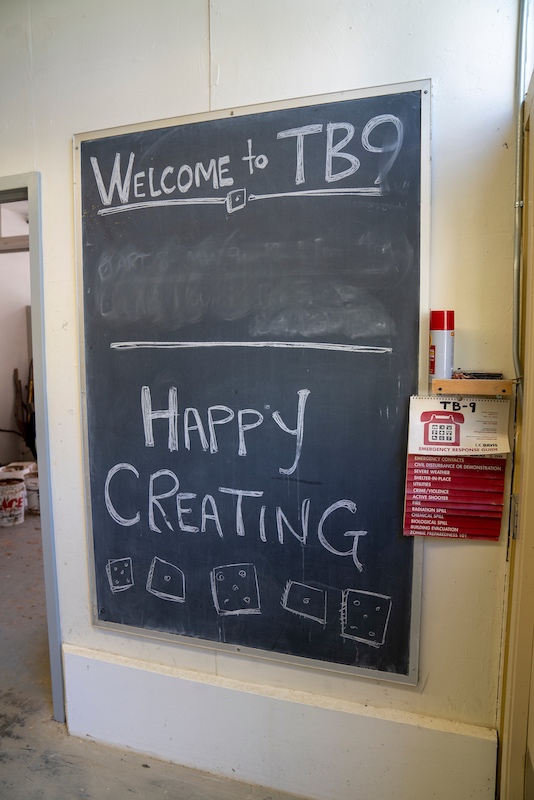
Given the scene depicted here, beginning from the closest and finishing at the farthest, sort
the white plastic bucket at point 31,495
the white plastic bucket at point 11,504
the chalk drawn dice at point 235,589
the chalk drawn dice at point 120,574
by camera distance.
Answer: the chalk drawn dice at point 235,589
the chalk drawn dice at point 120,574
the white plastic bucket at point 11,504
the white plastic bucket at point 31,495

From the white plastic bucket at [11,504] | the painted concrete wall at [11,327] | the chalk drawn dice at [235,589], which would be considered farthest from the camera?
the painted concrete wall at [11,327]

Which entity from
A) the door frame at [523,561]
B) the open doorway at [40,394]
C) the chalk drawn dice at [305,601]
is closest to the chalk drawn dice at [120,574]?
the open doorway at [40,394]

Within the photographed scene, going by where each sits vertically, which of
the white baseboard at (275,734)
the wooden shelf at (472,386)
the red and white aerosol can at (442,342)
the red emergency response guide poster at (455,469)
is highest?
the red and white aerosol can at (442,342)

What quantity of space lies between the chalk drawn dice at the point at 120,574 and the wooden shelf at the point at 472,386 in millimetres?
1237

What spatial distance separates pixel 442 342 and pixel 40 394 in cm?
144

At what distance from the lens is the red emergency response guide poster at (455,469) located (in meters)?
1.38

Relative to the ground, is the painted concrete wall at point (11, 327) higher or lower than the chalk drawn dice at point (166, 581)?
higher

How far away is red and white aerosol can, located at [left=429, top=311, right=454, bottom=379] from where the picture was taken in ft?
4.41

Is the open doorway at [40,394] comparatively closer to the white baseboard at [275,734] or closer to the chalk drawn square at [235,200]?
the white baseboard at [275,734]

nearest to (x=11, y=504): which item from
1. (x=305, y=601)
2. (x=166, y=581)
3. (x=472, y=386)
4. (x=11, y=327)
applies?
(x=11, y=327)

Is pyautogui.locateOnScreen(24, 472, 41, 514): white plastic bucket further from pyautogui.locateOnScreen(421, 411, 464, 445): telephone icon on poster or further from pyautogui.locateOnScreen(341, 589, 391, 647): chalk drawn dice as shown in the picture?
pyautogui.locateOnScreen(421, 411, 464, 445): telephone icon on poster

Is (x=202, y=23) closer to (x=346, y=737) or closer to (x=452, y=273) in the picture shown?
(x=452, y=273)

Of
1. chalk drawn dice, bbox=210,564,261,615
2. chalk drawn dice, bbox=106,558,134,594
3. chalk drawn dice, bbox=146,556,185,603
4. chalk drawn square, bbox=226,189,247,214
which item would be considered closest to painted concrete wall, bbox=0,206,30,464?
chalk drawn dice, bbox=106,558,134,594

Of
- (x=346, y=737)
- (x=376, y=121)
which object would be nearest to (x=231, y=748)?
(x=346, y=737)
